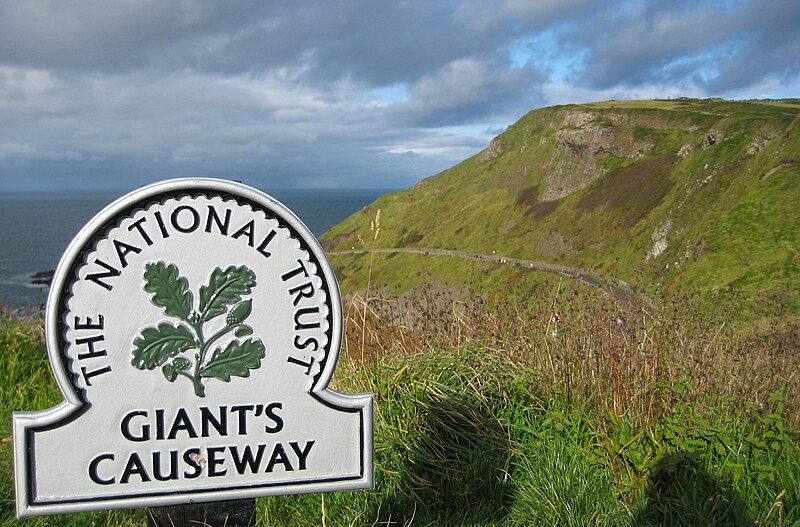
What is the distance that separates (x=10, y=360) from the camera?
16.1 ft

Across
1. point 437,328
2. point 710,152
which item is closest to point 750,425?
point 437,328

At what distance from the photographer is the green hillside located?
125ft

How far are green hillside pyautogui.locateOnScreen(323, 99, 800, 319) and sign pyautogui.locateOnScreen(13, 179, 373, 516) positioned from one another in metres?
19.1

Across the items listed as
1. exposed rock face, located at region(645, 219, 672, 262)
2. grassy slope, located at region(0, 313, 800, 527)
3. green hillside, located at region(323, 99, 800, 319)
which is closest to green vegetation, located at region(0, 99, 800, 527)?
grassy slope, located at region(0, 313, 800, 527)

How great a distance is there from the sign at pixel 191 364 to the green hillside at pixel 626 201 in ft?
62.8

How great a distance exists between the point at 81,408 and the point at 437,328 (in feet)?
9.94

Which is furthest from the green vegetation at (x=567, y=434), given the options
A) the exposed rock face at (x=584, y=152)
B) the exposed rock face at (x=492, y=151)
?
the exposed rock face at (x=492, y=151)

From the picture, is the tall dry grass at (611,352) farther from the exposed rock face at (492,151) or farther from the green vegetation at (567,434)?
the exposed rock face at (492,151)

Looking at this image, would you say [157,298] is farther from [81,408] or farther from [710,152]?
[710,152]

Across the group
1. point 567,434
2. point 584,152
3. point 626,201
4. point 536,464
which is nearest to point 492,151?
point 584,152

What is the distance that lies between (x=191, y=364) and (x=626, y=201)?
7354 centimetres

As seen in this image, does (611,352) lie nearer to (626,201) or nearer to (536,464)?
(536,464)

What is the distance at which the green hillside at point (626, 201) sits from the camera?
3800 cm

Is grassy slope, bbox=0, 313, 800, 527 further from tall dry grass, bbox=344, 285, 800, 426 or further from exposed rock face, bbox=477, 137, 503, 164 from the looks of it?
exposed rock face, bbox=477, 137, 503, 164
